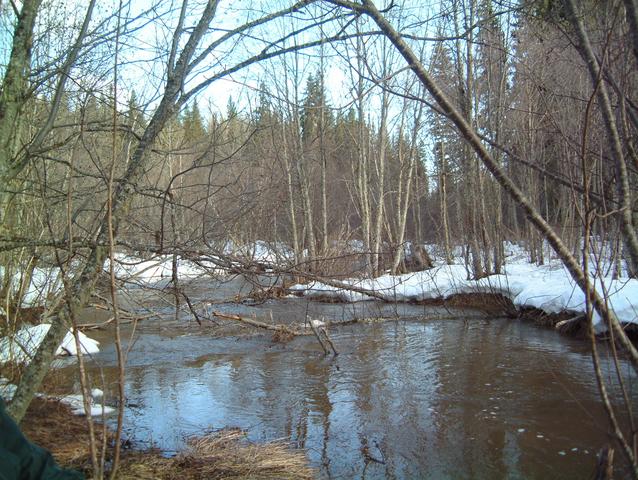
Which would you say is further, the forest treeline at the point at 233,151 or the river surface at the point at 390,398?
the river surface at the point at 390,398

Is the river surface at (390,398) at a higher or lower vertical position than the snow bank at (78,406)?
lower

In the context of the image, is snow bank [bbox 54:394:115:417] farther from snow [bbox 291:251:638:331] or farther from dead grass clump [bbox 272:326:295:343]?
dead grass clump [bbox 272:326:295:343]

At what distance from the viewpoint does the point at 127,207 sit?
3609 millimetres

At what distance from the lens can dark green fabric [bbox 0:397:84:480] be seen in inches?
77.8

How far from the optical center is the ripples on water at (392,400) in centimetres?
537

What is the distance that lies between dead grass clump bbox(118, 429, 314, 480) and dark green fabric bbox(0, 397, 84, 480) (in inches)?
84.6

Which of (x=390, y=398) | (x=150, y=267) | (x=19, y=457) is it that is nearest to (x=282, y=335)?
(x=390, y=398)

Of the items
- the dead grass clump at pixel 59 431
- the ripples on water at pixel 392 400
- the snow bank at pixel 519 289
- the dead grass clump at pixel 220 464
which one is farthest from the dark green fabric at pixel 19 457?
the snow bank at pixel 519 289

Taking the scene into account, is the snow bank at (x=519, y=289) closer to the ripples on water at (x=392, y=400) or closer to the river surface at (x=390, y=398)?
the river surface at (x=390, y=398)

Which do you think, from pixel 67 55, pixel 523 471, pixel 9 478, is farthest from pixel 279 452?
pixel 67 55

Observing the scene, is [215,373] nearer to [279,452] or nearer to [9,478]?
[279,452]

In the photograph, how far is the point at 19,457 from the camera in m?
2.02

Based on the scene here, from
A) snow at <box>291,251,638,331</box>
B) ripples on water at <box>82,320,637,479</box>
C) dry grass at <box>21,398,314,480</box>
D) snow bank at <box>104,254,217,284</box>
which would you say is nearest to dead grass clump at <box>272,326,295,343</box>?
ripples on water at <box>82,320,637,479</box>

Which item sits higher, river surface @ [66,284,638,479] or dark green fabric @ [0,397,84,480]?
dark green fabric @ [0,397,84,480]
